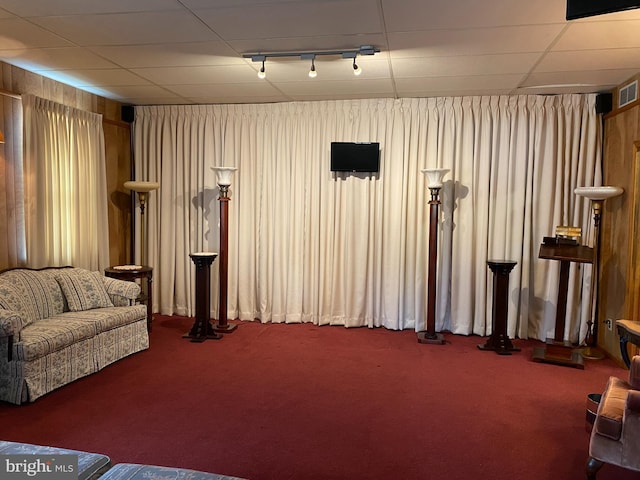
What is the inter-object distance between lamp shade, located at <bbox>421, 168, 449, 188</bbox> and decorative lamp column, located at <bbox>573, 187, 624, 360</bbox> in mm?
1231

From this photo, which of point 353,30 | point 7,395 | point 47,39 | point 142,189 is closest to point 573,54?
point 353,30

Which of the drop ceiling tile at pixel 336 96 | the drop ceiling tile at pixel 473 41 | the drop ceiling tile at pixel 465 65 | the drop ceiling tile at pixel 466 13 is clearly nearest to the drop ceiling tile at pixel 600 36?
the drop ceiling tile at pixel 473 41

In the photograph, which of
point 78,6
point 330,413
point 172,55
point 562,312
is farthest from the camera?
point 562,312

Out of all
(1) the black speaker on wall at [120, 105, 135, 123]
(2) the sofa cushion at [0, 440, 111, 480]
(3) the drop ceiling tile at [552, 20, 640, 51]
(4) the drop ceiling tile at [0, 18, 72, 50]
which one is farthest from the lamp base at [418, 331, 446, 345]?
(1) the black speaker on wall at [120, 105, 135, 123]

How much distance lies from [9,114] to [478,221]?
183 inches

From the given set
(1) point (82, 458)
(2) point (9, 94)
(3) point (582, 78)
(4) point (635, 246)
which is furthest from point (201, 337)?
(3) point (582, 78)

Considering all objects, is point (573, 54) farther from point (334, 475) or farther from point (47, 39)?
point (47, 39)

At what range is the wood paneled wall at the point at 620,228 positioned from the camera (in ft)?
13.8

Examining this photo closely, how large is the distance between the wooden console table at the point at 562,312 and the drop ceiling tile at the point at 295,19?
2.54m

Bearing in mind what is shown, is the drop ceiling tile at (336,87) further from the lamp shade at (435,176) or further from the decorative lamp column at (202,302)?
the decorative lamp column at (202,302)

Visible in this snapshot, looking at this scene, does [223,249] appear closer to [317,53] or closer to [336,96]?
Result: [336,96]

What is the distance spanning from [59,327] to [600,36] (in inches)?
176

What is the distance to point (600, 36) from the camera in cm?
327

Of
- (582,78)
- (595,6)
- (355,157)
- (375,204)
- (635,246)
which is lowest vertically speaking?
(635,246)
